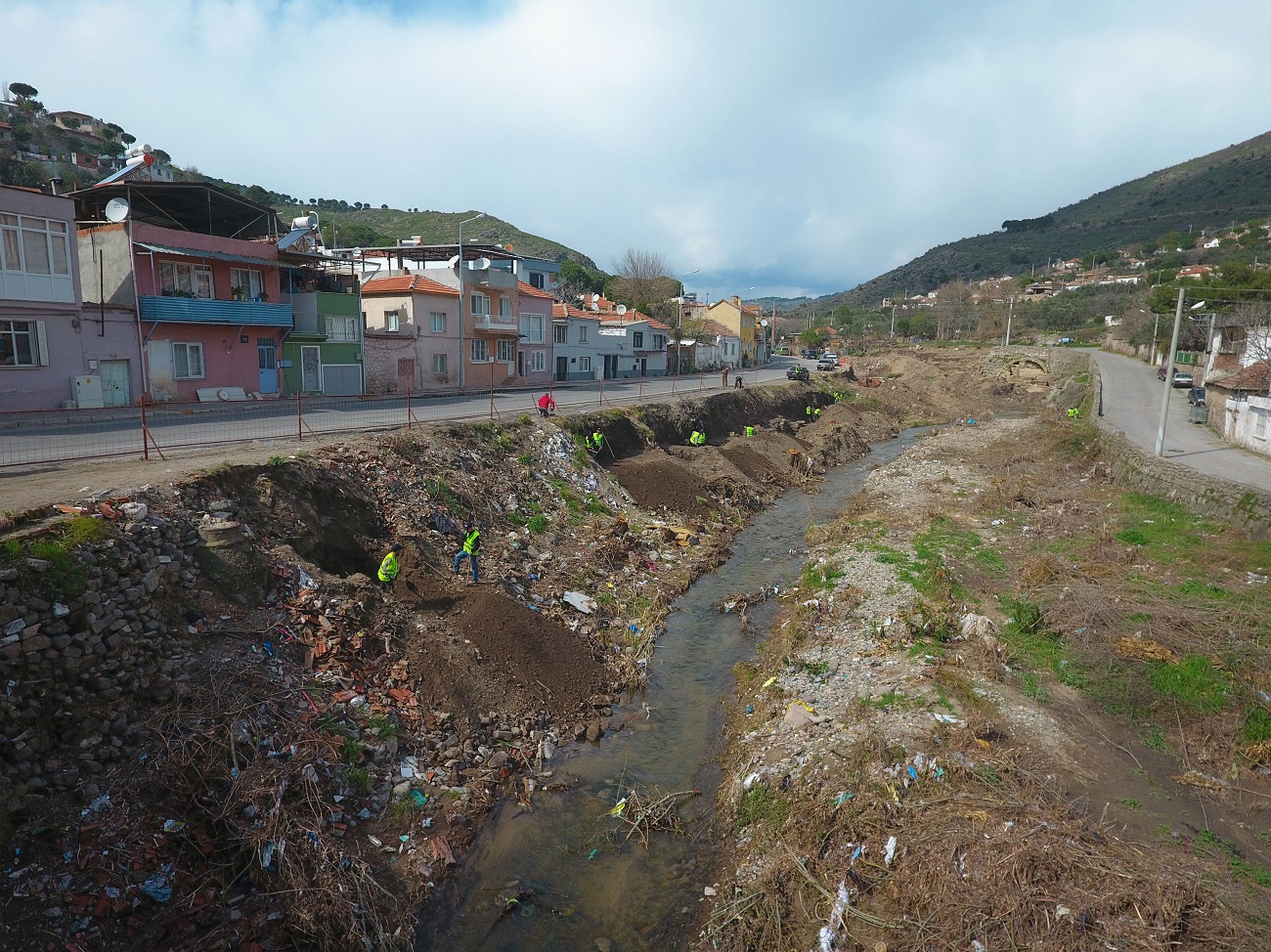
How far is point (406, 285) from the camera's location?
39281 millimetres

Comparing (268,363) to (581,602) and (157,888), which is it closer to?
(581,602)

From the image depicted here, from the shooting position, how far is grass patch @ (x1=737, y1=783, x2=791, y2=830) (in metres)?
9.54

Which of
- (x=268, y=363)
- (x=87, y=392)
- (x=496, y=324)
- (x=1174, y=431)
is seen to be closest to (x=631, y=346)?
(x=496, y=324)

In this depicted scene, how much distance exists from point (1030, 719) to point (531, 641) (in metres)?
8.46

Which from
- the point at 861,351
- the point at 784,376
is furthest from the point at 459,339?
the point at 861,351

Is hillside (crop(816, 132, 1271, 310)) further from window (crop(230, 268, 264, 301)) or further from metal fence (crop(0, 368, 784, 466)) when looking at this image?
window (crop(230, 268, 264, 301))

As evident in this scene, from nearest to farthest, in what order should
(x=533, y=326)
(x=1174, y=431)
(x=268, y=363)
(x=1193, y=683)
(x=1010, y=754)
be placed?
(x=1010, y=754) < (x=1193, y=683) < (x=1174, y=431) < (x=268, y=363) < (x=533, y=326)

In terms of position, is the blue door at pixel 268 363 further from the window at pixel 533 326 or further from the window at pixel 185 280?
the window at pixel 533 326

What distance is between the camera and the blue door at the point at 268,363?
107ft

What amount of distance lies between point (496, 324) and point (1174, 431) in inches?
1384

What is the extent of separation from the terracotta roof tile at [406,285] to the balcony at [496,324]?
95.3 inches

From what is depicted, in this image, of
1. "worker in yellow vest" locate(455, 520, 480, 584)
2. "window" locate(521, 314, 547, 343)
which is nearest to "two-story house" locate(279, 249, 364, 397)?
"window" locate(521, 314, 547, 343)

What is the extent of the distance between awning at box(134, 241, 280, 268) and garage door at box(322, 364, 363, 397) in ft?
17.5

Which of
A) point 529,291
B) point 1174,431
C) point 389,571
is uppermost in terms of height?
point 529,291
